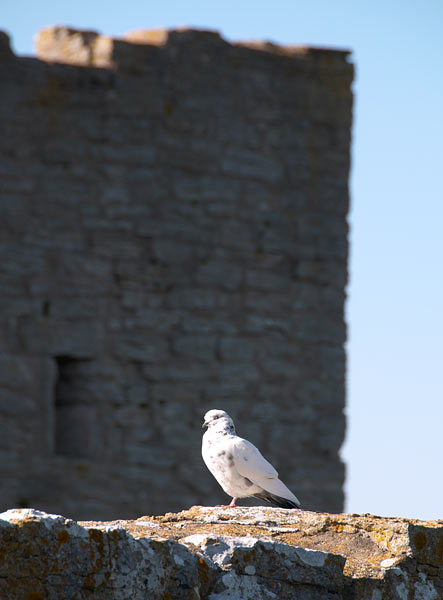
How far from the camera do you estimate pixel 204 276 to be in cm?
935

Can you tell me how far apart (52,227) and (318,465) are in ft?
9.73

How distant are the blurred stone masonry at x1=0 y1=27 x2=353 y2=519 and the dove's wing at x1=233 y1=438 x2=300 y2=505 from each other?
189 inches

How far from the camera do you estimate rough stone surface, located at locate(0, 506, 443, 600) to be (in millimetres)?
2441

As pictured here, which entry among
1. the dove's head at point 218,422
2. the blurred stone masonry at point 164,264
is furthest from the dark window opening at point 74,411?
the dove's head at point 218,422

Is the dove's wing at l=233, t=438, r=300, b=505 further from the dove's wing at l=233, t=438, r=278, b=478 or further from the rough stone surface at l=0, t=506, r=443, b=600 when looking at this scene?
the rough stone surface at l=0, t=506, r=443, b=600

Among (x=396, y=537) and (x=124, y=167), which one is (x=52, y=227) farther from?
(x=396, y=537)

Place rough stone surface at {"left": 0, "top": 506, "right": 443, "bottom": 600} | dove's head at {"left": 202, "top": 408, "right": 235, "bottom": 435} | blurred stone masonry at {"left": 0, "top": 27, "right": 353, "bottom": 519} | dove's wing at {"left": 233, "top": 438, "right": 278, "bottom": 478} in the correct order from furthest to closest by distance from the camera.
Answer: blurred stone masonry at {"left": 0, "top": 27, "right": 353, "bottom": 519}, dove's head at {"left": 202, "top": 408, "right": 235, "bottom": 435}, dove's wing at {"left": 233, "top": 438, "right": 278, "bottom": 478}, rough stone surface at {"left": 0, "top": 506, "right": 443, "bottom": 600}

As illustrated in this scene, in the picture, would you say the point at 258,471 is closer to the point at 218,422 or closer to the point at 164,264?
the point at 218,422

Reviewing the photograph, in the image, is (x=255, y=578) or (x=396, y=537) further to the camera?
(x=396, y=537)

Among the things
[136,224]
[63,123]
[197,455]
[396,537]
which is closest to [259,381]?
[197,455]

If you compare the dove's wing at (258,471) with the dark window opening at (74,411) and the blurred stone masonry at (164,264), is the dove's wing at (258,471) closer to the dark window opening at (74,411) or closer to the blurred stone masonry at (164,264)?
the blurred stone masonry at (164,264)

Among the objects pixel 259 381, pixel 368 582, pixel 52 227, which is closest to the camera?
pixel 368 582

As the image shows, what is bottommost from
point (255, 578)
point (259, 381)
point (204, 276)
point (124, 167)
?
point (255, 578)

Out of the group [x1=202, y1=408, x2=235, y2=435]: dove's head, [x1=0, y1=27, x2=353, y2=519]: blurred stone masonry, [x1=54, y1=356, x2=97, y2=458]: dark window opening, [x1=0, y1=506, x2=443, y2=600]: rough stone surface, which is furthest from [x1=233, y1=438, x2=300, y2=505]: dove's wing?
[x1=54, y1=356, x2=97, y2=458]: dark window opening
